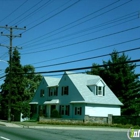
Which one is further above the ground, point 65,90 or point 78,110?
point 65,90

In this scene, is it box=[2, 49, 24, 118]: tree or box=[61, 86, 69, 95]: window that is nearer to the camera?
box=[2, 49, 24, 118]: tree

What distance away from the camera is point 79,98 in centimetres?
4875

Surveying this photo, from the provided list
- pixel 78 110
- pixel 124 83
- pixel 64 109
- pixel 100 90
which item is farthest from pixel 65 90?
pixel 124 83

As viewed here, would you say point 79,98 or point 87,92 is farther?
point 87,92

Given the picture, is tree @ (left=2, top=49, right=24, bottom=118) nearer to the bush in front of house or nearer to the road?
the bush in front of house

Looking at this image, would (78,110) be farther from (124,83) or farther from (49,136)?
(49,136)

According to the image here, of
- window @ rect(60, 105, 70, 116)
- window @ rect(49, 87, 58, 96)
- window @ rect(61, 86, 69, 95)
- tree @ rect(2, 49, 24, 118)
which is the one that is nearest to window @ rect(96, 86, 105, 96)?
window @ rect(61, 86, 69, 95)

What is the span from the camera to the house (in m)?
48.7

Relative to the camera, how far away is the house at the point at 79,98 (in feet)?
160

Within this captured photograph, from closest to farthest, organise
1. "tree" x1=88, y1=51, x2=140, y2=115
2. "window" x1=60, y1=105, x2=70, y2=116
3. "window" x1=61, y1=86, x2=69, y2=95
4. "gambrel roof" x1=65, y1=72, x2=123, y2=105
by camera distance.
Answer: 1. "gambrel roof" x1=65, y1=72, x2=123, y2=105
2. "window" x1=60, y1=105, x2=70, y2=116
3. "window" x1=61, y1=86, x2=69, y2=95
4. "tree" x1=88, y1=51, x2=140, y2=115

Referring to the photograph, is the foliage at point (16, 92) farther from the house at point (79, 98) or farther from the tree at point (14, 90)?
the house at point (79, 98)

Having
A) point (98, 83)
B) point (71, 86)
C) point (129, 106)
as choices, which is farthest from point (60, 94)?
point (129, 106)

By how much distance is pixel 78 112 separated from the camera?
49125 millimetres

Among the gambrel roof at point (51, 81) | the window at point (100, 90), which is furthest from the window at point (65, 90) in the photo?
the window at point (100, 90)
